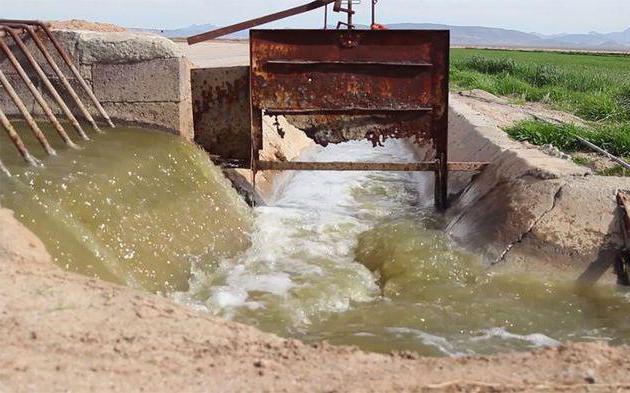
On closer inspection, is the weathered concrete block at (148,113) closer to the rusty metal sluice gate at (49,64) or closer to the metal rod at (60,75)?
the rusty metal sluice gate at (49,64)

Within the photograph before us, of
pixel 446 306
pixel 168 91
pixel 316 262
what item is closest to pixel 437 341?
pixel 446 306

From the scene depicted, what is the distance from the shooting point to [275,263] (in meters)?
7.20

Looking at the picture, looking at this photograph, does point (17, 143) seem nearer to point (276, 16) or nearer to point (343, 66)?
point (343, 66)

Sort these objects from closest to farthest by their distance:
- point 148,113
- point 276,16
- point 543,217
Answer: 1. point 543,217
2. point 148,113
3. point 276,16

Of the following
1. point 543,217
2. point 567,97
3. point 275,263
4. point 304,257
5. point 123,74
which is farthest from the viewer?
point 567,97

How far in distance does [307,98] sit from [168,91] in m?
1.60

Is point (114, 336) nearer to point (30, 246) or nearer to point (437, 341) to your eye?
point (30, 246)

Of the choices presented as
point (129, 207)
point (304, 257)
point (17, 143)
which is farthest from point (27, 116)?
point (304, 257)

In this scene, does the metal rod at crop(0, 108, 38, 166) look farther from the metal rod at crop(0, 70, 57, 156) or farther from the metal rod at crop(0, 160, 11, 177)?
the metal rod at crop(0, 160, 11, 177)

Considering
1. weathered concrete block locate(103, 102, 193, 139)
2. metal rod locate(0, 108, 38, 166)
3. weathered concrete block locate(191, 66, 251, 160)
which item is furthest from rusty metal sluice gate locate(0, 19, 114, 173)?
weathered concrete block locate(191, 66, 251, 160)

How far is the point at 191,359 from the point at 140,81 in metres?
5.23

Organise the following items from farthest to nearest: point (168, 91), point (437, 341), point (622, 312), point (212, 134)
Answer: point (212, 134)
point (168, 91)
point (622, 312)
point (437, 341)

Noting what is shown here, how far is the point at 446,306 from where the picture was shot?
6.01 m

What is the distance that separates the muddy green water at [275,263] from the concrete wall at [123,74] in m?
0.34
